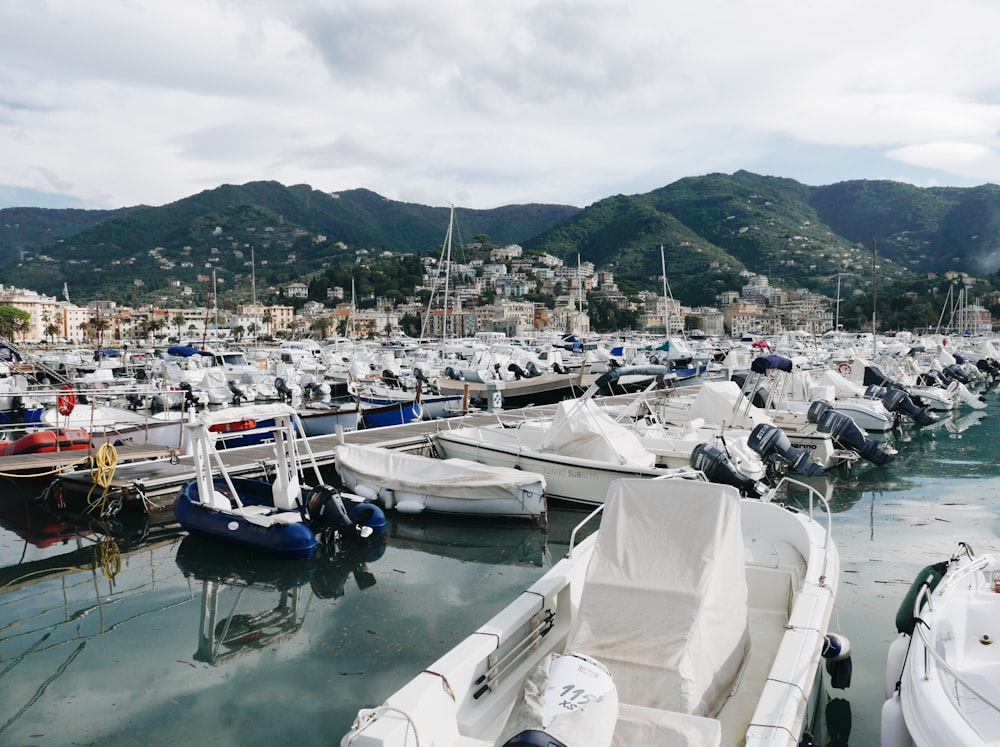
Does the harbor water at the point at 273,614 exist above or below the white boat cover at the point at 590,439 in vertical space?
below

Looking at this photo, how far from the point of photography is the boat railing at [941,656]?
3.75 meters

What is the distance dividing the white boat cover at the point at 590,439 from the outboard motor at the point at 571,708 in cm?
846

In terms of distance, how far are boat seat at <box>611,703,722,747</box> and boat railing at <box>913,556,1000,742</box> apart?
1.39 m

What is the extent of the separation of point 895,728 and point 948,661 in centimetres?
63

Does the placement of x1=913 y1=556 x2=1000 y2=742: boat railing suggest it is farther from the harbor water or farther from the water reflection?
the water reflection

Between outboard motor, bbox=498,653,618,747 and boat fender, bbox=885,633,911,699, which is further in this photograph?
boat fender, bbox=885,633,911,699

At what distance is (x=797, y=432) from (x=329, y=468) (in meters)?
10.8

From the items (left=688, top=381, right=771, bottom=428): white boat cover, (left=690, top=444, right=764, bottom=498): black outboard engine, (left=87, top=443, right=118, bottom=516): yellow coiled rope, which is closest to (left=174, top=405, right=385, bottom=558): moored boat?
(left=87, top=443, right=118, bottom=516): yellow coiled rope

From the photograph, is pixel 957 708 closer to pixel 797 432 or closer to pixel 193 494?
pixel 193 494

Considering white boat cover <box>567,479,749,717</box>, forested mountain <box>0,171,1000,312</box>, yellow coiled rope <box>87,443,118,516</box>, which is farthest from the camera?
forested mountain <box>0,171,1000,312</box>

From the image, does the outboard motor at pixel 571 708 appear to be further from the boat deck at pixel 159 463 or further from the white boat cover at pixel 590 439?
the boat deck at pixel 159 463

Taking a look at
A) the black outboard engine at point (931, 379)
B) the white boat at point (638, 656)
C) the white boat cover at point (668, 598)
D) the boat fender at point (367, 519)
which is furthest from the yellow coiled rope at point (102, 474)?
the black outboard engine at point (931, 379)

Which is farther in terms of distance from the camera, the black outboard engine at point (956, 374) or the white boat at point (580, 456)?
the black outboard engine at point (956, 374)

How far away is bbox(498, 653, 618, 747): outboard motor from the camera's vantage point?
3.42m
